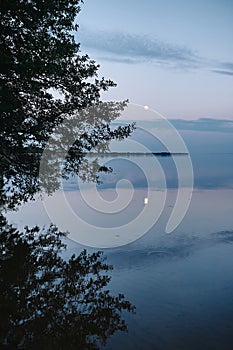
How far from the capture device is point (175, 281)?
13164 millimetres

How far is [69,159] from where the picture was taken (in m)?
16.4

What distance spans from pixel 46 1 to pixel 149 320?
41.6 ft

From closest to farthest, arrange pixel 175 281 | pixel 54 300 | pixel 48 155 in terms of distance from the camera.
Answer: pixel 54 300 → pixel 175 281 → pixel 48 155

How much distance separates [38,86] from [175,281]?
10.5m

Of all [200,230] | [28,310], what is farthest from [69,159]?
[200,230]

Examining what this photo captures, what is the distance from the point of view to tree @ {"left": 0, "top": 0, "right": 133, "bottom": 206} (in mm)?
13250

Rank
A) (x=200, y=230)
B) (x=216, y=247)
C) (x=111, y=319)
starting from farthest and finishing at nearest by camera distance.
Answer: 1. (x=200, y=230)
2. (x=216, y=247)
3. (x=111, y=319)

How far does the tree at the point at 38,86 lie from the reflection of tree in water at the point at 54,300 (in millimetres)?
4614

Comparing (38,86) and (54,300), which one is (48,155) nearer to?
(38,86)

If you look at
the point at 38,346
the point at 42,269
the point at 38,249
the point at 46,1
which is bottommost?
the point at 38,346

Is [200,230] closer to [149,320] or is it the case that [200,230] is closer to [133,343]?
[149,320]

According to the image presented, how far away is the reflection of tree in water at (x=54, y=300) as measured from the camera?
8.49 m

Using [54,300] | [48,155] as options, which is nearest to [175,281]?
[54,300]

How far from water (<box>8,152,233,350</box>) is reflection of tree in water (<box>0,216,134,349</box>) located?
615 mm
